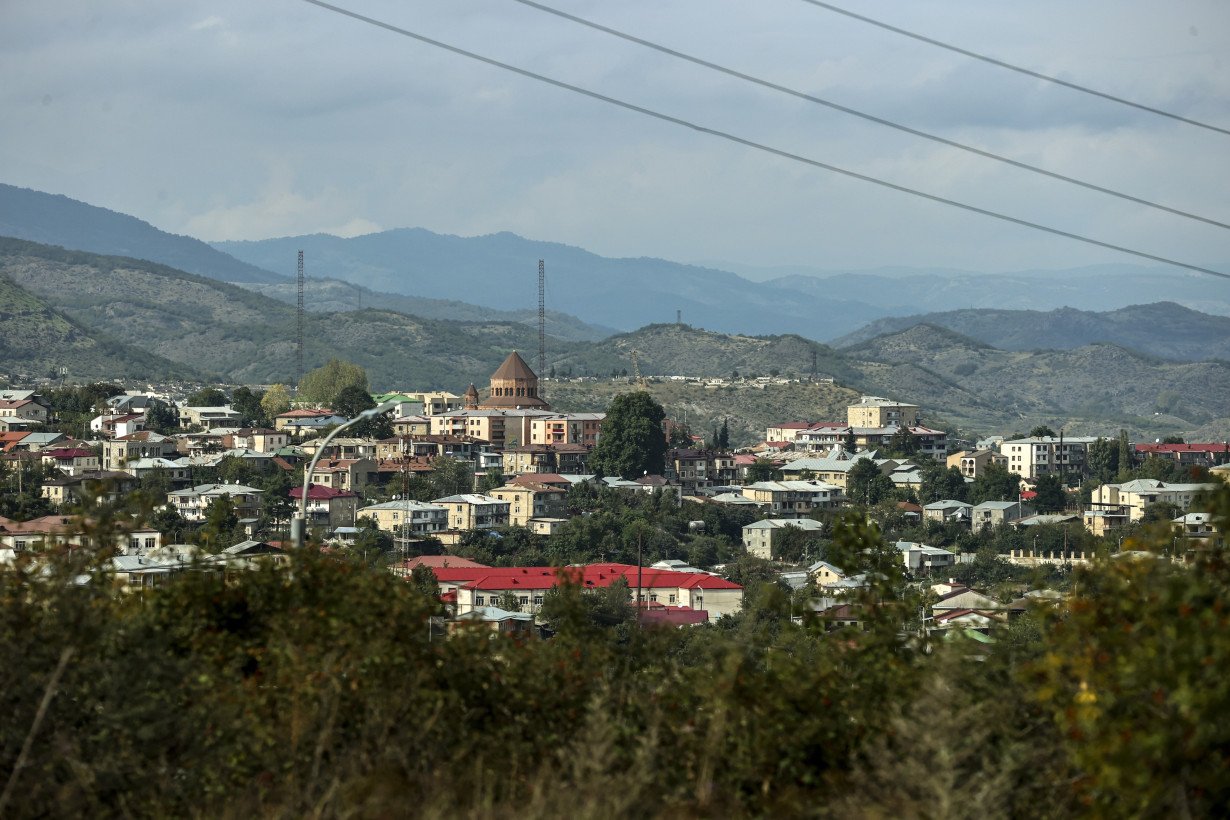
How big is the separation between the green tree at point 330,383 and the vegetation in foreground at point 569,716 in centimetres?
7383

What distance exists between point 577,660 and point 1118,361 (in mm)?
165971

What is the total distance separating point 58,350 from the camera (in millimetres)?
114562

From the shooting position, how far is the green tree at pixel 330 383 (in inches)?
3199

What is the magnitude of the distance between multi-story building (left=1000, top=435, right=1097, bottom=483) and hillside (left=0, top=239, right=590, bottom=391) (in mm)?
75097

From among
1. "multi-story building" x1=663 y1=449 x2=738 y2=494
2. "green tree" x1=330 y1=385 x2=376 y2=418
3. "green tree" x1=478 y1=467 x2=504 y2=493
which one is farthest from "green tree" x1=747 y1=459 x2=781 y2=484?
"green tree" x1=330 y1=385 x2=376 y2=418

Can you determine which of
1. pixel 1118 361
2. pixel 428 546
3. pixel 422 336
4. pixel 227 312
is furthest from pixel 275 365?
pixel 428 546

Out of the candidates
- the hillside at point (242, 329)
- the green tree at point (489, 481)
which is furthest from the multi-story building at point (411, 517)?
the hillside at point (242, 329)

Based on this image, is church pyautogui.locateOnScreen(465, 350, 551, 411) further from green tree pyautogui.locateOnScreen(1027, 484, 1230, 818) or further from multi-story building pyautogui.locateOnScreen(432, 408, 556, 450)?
green tree pyautogui.locateOnScreen(1027, 484, 1230, 818)

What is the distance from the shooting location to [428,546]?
45.2 meters

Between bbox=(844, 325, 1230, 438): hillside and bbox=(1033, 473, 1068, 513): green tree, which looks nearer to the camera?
bbox=(1033, 473, 1068, 513): green tree

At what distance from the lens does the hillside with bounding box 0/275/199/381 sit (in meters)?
110

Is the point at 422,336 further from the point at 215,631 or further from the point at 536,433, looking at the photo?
the point at 215,631

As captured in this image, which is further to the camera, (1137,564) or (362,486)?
(362,486)

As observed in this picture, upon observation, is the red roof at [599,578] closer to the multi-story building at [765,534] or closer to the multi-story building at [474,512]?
the multi-story building at [765,534]
